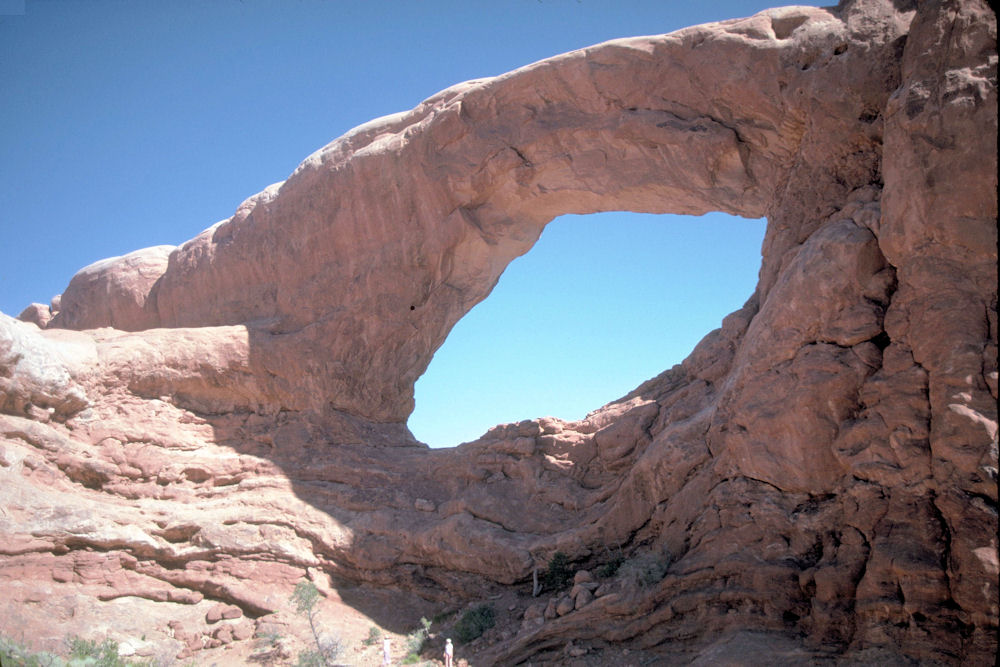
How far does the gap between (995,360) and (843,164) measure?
3182 millimetres

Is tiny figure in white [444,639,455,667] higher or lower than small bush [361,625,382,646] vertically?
lower

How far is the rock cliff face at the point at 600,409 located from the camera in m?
6.75

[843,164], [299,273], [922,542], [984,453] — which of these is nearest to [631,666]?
[922,542]

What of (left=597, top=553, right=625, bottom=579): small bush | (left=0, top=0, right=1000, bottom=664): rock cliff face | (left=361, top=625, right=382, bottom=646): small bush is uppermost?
(left=0, top=0, right=1000, bottom=664): rock cliff face

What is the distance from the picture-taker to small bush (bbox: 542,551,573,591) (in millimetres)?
10055

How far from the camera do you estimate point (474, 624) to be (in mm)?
9719

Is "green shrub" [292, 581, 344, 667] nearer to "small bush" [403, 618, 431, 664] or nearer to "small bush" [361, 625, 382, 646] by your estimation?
"small bush" [361, 625, 382, 646]

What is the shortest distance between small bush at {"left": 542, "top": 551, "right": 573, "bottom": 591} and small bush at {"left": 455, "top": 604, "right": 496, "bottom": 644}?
0.86 meters

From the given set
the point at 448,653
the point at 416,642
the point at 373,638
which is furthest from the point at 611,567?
the point at 373,638

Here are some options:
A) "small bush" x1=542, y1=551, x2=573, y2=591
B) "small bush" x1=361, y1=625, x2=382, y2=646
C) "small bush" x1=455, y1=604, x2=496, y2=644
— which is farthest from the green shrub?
"small bush" x1=542, y1=551, x2=573, y2=591

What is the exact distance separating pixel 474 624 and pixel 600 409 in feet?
13.0

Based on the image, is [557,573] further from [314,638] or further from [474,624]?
[314,638]

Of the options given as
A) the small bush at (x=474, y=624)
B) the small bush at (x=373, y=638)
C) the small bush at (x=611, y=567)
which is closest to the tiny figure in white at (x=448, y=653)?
the small bush at (x=474, y=624)

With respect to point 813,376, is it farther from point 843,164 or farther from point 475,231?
point 475,231
